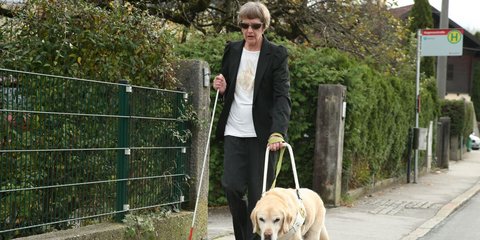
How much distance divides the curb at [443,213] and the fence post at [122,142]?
14.1 ft

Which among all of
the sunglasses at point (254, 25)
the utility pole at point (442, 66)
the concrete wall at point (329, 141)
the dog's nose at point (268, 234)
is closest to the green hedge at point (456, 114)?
the utility pole at point (442, 66)

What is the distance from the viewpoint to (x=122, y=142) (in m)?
6.57

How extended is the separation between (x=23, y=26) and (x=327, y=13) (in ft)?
37.2

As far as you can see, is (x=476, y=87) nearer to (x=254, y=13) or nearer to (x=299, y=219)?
(x=254, y=13)

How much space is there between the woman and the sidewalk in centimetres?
250

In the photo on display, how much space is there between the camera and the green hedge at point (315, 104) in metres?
11.6

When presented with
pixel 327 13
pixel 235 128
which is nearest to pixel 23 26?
pixel 235 128

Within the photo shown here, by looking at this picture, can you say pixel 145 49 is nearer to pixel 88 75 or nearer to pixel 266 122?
pixel 88 75

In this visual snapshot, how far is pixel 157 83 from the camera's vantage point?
7.45 m

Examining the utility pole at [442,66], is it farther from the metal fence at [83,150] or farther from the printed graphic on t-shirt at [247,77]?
the printed graphic on t-shirt at [247,77]

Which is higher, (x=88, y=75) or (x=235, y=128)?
(x=88, y=75)

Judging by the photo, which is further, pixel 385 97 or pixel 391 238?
pixel 385 97

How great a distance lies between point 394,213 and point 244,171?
678cm

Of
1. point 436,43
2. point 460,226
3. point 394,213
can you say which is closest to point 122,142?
point 460,226
